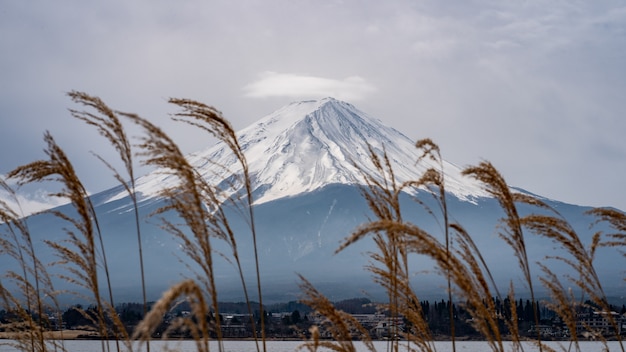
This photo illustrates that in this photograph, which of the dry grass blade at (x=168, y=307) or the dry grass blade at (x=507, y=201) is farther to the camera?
the dry grass blade at (x=507, y=201)

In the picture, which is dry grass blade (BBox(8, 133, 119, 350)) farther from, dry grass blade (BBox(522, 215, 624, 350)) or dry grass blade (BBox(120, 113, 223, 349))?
dry grass blade (BBox(522, 215, 624, 350))

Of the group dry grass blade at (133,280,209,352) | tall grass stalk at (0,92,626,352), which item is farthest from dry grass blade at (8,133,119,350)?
dry grass blade at (133,280,209,352)

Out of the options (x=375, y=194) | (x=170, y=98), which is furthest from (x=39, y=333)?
(x=375, y=194)

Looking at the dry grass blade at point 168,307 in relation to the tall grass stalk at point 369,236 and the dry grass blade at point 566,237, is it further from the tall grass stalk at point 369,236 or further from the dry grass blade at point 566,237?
the dry grass blade at point 566,237

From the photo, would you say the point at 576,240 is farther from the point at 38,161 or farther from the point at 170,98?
the point at 38,161

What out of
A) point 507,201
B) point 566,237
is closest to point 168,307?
point 507,201

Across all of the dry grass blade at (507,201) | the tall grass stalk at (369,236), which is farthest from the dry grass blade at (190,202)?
the dry grass blade at (507,201)

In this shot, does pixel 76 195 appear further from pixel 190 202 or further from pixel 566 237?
pixel 566 237

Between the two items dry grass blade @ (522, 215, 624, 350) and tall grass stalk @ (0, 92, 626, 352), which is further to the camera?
dry grass blade @ (522, 215, 624, 350)

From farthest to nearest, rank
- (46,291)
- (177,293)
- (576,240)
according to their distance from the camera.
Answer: (46,291) < (576,240) < (177,293)

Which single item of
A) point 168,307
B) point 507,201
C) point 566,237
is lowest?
point 168,307

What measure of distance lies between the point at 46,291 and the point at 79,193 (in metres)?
1.82

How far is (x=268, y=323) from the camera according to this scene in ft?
308

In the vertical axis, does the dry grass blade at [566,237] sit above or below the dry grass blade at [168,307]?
above
